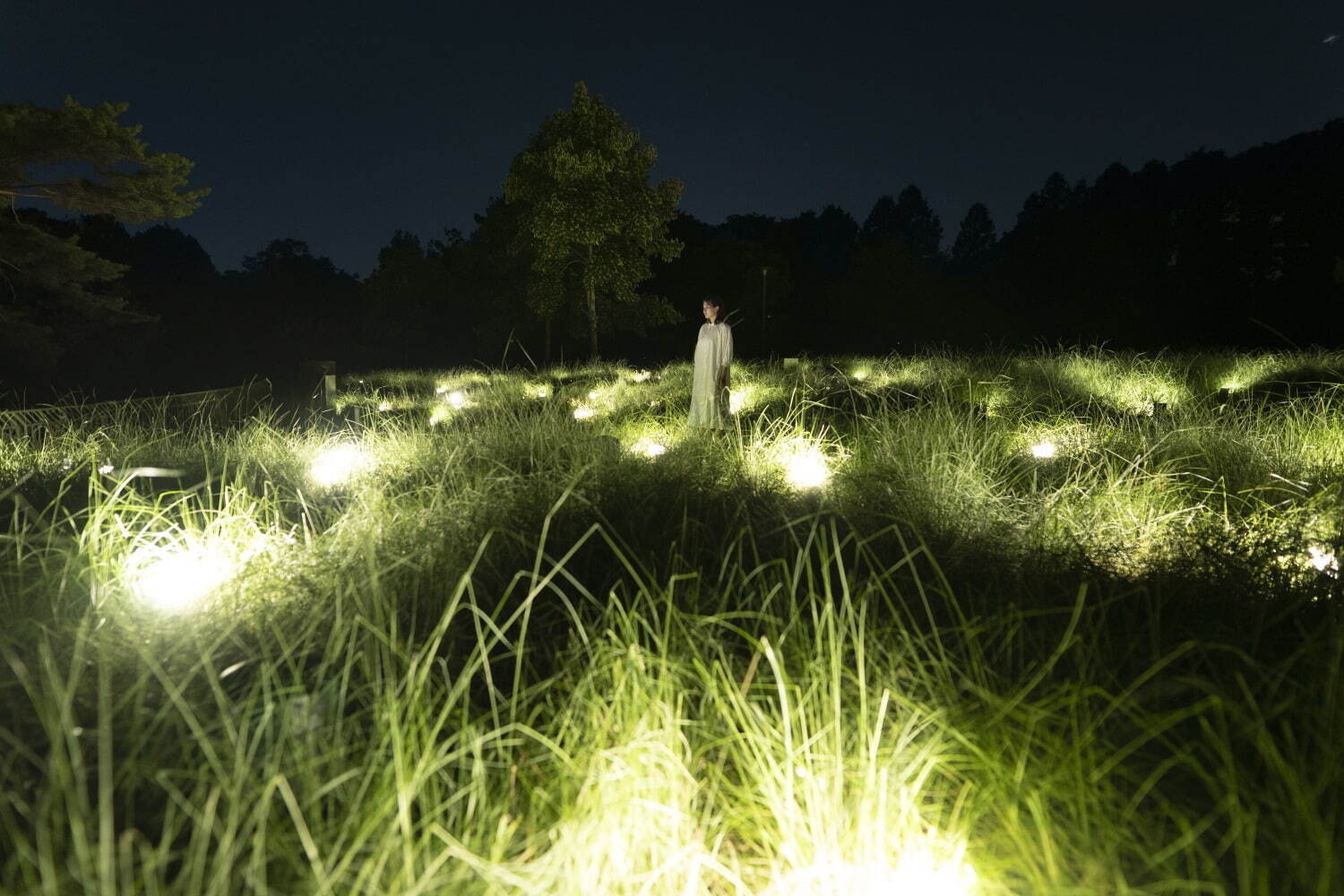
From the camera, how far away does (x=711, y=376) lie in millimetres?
6652

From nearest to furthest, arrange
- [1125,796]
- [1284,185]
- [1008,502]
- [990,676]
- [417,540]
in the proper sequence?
[1125,796]
[990,676]
[417,540]
[1008,502]
[1284,185]

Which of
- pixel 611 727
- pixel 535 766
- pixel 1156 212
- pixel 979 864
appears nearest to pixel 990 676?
pixel 979 864

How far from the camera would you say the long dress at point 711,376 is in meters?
6.56

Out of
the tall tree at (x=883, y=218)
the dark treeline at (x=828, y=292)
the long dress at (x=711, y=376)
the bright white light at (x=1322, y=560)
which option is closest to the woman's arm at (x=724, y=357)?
the long dress at (x=711, y=376)

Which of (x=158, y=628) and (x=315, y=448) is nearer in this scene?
(x=158, y=628)

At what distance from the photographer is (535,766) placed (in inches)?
68.4

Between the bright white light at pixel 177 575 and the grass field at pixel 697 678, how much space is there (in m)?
0.01

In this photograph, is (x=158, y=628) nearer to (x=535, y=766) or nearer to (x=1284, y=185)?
(x=535, y=766)

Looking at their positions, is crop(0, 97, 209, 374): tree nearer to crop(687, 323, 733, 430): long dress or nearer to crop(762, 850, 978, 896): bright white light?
crop(687, 323, 733, 430): long dress

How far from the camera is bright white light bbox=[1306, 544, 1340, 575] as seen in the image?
8.21ft

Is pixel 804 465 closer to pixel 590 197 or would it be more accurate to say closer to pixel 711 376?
pixel 711 376

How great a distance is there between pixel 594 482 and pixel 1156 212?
32.4 meters

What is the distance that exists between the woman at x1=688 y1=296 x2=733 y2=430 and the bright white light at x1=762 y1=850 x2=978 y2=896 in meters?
5.14

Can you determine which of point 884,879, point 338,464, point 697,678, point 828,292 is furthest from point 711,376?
point 828,292
